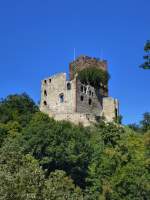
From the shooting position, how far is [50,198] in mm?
Answer: 27000

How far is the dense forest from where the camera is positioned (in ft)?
155

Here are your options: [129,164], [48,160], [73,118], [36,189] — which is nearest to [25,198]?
[36,189]

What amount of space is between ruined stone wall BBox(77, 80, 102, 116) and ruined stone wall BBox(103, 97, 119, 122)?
841 millimetres

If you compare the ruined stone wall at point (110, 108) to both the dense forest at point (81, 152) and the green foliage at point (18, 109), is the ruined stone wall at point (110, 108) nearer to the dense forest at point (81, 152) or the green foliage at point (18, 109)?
the dense forest at point (81, 152)

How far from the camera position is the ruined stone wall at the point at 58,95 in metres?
76.1

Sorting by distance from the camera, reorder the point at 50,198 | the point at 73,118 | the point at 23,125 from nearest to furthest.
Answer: the point at 50,198, the point at 23,125, the point at 73,118

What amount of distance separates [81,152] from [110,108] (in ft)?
78.3

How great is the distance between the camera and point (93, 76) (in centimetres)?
8144

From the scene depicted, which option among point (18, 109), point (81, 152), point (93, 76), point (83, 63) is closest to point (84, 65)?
point (83, 63)

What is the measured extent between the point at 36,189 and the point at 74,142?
1230 inches

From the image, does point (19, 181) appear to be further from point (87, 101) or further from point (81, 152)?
point (87, 101)

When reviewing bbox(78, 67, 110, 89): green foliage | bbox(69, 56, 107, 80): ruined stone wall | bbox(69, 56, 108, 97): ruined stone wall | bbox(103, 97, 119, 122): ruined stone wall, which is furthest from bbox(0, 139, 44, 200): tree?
bbox(69, 56, 108, 97): ruined stone wall

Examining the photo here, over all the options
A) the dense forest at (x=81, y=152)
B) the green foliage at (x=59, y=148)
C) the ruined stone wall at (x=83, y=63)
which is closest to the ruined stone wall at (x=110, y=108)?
the dense forest at (x=81, y=152)

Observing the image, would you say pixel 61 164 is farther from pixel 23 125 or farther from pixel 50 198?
pixel 50 198
